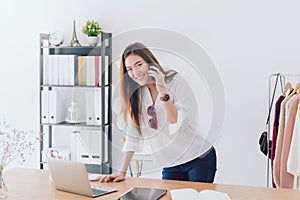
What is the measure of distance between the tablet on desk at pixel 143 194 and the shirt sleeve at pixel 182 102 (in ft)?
0.88

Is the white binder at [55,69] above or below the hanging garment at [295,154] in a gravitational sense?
above

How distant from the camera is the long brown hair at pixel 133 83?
202 centimetres

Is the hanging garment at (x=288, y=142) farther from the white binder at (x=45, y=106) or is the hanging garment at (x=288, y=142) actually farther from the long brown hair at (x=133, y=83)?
the white binder at (x=45, y=106)

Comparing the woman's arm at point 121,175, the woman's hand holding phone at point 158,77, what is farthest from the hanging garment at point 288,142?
the woman's hand holding phone at point 158,77

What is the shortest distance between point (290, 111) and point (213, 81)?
3.10ft

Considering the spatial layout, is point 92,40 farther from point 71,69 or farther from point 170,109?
point 170,109

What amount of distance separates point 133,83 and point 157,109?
0.51 feet

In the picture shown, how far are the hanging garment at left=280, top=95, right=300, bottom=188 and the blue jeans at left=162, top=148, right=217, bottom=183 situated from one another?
582mm

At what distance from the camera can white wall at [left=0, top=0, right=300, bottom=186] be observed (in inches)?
141

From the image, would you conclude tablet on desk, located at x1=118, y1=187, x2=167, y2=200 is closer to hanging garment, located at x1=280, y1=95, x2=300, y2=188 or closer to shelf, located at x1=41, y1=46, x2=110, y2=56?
hanging garment, located at x1=280, y1=95, x2=300, y2=188

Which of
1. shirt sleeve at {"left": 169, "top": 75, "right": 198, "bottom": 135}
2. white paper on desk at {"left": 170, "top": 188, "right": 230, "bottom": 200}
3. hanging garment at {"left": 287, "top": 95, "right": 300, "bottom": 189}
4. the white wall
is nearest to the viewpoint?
white paper on desk at {"left": 170, "top": 188, "right": 230, "bottom": 200}

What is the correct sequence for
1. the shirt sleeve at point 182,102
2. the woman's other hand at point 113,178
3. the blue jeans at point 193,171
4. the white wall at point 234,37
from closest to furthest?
1. the shirt sleeve at point 182,102
2. the woman's other hand at point 113,178
3. the blue jeans at point 193,171
4. the white wall at point 234,37

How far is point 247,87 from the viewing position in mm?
3643

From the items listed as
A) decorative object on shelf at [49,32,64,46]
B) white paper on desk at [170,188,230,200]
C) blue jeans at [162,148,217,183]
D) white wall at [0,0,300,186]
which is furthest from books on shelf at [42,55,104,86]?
white paper on desk at [170,188,230,200]
